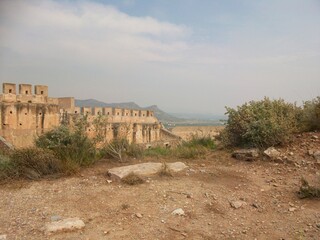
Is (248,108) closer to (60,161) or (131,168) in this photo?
(131,168)

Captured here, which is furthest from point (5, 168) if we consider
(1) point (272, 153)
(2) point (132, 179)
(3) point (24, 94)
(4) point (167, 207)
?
(3) point (24, 94)

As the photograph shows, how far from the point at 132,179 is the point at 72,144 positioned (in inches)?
76.9

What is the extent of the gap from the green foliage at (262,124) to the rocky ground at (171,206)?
50.5 inches

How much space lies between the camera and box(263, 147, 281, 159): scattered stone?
6.69m

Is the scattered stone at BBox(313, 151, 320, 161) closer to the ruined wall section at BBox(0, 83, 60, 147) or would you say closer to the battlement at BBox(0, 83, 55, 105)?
the ruined wall section at BBox(0, 83, 60, 147)

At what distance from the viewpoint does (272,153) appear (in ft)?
22.2

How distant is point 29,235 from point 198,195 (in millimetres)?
2474

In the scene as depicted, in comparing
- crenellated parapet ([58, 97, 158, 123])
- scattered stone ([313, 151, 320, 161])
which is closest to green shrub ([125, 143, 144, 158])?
scattered stone ([313, 151, 320, 161])

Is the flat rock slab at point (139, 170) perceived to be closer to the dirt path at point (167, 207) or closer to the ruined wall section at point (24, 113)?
the dirt path at point (167, 207)

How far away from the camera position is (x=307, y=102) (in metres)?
8.56

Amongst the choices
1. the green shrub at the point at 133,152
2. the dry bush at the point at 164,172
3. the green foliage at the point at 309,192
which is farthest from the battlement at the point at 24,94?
the green foliage at the point at 309,192

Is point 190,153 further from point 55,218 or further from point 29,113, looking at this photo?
point 29,113

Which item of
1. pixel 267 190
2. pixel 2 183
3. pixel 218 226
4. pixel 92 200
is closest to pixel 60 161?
pixel 2 183

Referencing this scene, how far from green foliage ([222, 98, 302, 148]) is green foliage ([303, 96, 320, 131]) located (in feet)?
0.60
